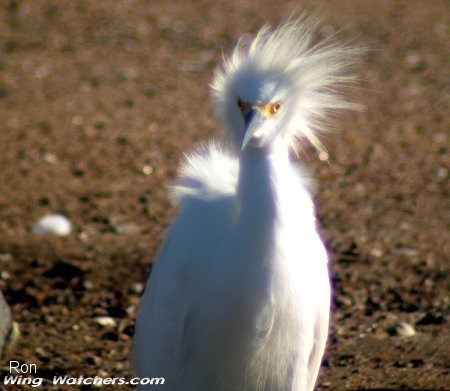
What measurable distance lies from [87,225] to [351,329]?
220cm

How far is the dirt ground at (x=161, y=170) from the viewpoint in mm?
4535

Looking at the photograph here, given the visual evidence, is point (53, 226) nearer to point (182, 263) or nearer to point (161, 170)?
point (161, 170)

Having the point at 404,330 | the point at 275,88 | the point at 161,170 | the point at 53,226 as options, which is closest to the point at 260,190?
the point at 275,88

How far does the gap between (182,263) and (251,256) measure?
1.19 feet

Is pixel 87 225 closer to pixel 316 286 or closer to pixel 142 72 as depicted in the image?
pixel 316 286

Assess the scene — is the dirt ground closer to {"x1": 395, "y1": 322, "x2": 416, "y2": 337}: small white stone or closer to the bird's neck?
{"x1": 395, "y1": 322, "x2": 416, "y2": 337}: small white stone

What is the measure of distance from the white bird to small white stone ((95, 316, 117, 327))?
3.84 feet

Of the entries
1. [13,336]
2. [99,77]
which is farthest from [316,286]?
[99,77]

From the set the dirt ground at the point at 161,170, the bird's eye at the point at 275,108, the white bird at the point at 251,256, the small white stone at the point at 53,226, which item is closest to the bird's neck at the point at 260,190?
the white bird at the point at 251,256

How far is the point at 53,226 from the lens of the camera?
575 centimetres

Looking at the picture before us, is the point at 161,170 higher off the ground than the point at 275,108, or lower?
higher

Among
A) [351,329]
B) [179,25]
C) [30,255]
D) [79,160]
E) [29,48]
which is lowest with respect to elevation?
[351,329]

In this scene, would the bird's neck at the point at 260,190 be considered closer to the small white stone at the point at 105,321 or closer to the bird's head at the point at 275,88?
the bird's head at the point at 275,88

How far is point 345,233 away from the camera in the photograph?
5.86 metres
